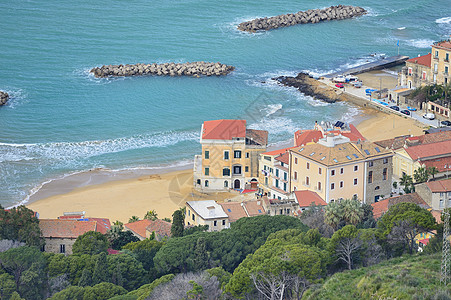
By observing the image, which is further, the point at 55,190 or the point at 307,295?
the point at 55,190

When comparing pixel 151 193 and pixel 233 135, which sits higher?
pixel 233 135

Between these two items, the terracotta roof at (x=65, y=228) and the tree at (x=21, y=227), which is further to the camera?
the terracotta roof at (x=65, y=228)

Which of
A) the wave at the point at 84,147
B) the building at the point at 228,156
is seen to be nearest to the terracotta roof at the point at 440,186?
the building at the point at 228,156

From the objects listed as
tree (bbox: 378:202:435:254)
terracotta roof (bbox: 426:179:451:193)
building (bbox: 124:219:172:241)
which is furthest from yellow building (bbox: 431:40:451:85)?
tree (bbox: 378:202:435:254)

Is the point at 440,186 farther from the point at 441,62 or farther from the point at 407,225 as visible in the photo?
the point at 441,62

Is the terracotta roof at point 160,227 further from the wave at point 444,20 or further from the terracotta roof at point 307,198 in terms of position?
the wave at point 444,20

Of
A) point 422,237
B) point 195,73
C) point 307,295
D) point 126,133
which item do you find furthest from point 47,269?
point 195,73

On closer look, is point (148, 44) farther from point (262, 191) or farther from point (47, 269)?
point (47, 269)
